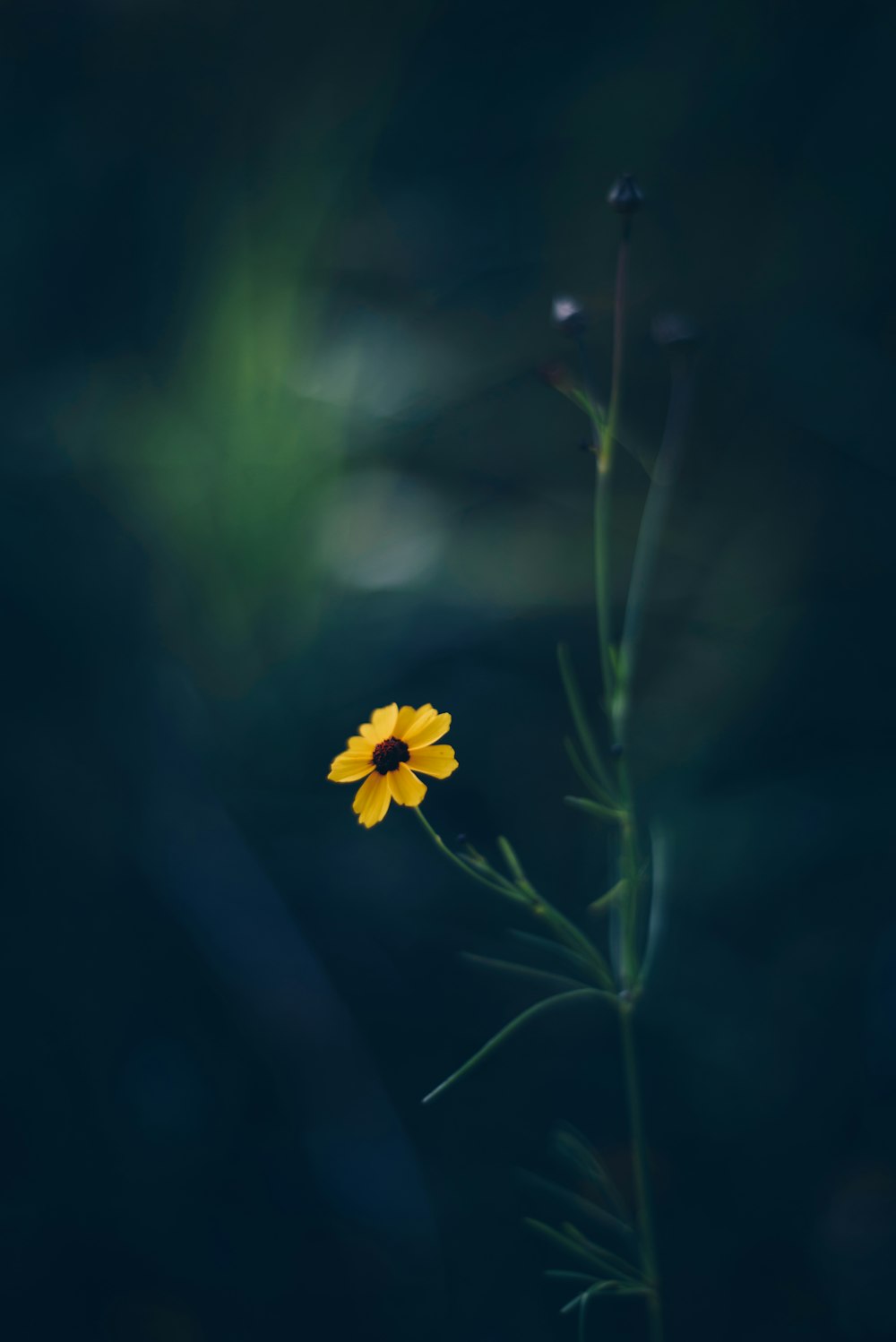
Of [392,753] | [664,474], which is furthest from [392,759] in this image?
[664,474]

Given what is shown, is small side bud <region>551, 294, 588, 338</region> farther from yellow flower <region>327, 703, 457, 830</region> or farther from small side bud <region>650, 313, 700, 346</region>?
yellow flower <region>327, 703, 457, 830</region>

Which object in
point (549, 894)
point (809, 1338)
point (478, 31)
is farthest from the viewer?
point (478, 31)

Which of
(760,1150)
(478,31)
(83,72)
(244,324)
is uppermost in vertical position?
(83,72)

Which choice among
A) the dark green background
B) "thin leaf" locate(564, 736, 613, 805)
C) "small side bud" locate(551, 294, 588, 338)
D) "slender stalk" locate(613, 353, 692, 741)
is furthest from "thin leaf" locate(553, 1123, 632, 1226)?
"small side bud" locate(551, 294, 588, 338)

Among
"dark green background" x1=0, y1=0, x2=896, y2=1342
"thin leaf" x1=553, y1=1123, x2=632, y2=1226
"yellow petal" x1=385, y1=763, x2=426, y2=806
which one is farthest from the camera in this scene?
"dark green background" x1=0, y1=0, x2=896, y2=1342

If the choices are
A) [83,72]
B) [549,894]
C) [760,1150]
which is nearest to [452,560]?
[549,894]

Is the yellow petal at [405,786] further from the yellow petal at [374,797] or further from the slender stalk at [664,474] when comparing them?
the slender stalk at [664,474]

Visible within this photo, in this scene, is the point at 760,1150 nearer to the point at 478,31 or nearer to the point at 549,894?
the point at 549,894
